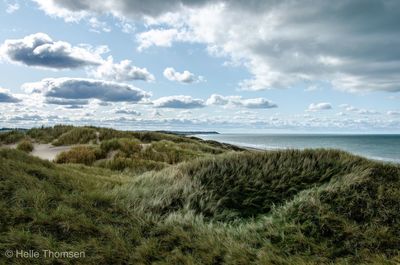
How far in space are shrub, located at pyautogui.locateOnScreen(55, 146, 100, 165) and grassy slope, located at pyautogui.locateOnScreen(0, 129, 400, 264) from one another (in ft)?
21.9

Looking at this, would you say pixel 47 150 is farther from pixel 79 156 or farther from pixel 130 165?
pixel 130 165

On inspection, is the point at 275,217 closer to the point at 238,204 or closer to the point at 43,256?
the point at 238,204

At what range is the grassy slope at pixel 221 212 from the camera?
170 inches

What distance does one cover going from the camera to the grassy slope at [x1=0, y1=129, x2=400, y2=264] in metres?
4.32

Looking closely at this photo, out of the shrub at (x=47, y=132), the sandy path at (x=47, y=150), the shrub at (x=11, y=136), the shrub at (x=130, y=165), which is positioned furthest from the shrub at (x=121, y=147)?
the shrub at (x=11, y=136)

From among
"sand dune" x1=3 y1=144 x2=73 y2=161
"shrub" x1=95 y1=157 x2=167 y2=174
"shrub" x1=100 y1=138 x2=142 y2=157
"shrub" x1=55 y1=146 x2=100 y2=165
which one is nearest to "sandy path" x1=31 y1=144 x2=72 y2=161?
"sand dune" x1=3 y1=144 x2=73 y2=161

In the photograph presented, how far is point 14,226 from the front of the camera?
4.71 meters

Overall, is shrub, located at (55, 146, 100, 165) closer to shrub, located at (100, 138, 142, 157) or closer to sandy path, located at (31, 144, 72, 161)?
shrub, located at (100, 138, 142, 157)

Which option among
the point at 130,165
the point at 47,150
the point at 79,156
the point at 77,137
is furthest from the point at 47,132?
the point at 130,165

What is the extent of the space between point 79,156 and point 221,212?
10021 mm

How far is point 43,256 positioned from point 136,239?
1.15 m

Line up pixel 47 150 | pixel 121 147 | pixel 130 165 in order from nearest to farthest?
pixel 130 165, pixel 121 147, pixel 47 150

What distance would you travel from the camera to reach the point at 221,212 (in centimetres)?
590

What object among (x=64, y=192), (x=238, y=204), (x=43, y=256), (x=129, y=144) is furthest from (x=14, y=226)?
(x=129, y=144)
